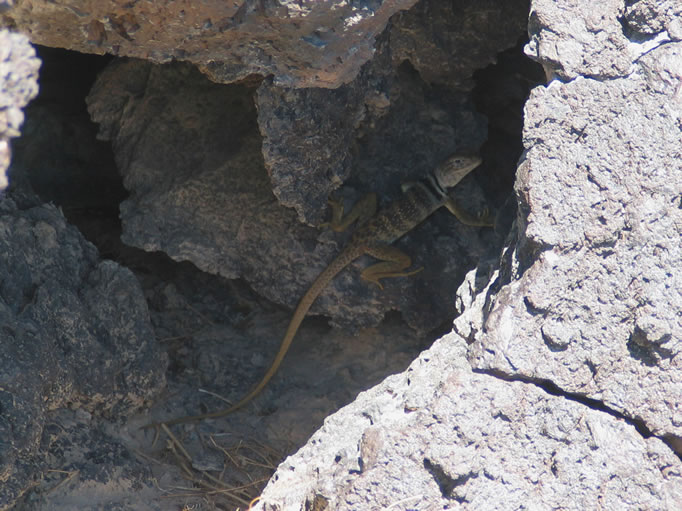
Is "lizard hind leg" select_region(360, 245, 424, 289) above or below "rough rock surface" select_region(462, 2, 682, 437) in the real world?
below

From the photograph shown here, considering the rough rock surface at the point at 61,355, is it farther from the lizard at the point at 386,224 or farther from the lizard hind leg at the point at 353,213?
the lizard hind leg at the point at 353,213

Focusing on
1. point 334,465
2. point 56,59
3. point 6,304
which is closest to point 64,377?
point 6,304

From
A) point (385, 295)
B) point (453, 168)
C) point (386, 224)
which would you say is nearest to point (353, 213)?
point (386, 224)

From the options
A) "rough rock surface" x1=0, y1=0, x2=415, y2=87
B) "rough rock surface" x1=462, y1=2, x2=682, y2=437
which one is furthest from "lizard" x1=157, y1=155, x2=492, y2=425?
"rough rock surface" x1=462, y1=2, x2=682, y2=437

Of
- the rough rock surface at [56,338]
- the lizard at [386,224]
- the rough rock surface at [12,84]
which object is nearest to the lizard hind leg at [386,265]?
the lizard at [386,224]

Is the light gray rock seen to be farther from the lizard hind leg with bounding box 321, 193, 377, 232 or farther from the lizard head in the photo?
the lizard head

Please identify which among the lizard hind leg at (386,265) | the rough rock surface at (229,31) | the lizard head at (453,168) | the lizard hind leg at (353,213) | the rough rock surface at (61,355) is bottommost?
the rough rock surface at (61,355)

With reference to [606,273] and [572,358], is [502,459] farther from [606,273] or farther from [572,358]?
[606,273]
